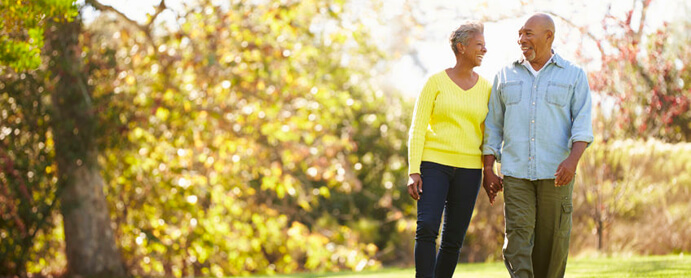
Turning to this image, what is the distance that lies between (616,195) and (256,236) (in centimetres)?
526

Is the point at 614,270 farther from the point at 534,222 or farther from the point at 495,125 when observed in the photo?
the point at 495,125

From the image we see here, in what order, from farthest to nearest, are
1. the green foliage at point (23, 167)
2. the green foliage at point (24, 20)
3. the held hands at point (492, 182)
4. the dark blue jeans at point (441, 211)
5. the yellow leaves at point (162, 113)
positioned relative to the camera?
the yellow leaves at point (162, 113), the green foliage at point (23, 167), the green foliage at point (24, 20), the held hands at point (492, 182), the dark blue jeans at point (441, 211)

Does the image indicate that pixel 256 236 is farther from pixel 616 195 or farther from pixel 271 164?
pixel 616 195

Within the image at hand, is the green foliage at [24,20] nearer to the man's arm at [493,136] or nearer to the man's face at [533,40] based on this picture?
the man's arm at [493,136]

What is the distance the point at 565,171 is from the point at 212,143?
7.03m

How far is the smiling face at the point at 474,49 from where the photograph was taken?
4266 mm

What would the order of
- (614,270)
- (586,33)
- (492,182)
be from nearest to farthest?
(492,182), (614,270), (586,33)

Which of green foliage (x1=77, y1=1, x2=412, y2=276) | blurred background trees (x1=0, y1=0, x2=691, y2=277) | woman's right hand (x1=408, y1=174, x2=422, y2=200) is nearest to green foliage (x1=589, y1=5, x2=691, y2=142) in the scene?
blurred background trees (x1=0, y1=0, x2=691, y2=277)

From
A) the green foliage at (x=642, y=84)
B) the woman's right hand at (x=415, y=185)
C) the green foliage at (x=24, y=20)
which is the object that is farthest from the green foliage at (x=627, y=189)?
the green foliage at (x=24, y=20)

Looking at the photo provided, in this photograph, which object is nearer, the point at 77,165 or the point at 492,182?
the point at 492,182

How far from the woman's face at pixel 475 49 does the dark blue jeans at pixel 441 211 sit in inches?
23.8

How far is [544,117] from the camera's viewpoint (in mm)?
4184

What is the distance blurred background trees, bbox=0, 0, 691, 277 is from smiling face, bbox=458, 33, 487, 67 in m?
5.40

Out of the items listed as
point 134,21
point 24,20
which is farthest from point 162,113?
point 24,20
